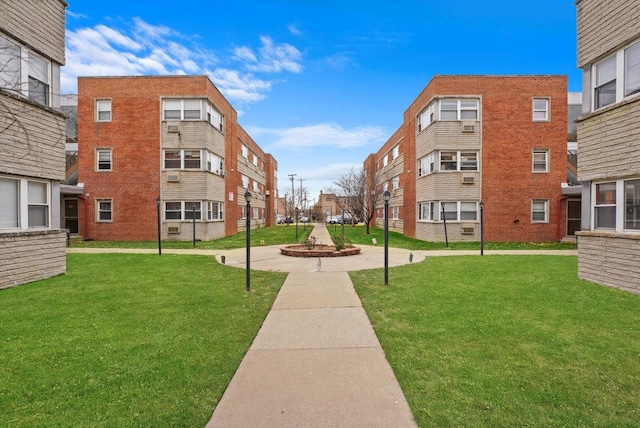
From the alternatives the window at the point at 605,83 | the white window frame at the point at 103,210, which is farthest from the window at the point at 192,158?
the window at the point at 605,83

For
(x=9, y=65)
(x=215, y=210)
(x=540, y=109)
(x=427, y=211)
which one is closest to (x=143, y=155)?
(x=215, y=210)

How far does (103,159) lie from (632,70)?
83.3 feet

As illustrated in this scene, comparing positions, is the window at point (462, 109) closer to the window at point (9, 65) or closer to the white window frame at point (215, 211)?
the white window frame at point (215, 211)

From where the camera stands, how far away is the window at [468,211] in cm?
1981

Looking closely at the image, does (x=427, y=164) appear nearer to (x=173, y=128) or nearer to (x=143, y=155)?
(x=173, y=128)

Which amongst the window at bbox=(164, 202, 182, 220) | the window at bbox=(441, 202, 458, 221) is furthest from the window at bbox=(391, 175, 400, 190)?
the window at bbox=(164, 202, 182, 220)

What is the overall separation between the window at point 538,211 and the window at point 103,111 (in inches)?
1093

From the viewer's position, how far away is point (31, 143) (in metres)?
8.25

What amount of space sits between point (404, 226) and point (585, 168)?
18749 millimetres

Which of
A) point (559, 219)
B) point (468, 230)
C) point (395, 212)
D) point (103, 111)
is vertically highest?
point (103, 111)

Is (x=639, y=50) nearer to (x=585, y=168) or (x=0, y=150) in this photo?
(x=585, y=168)

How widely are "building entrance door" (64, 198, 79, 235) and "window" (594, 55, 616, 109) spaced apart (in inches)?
1105

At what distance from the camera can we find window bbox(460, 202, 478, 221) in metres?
19.8

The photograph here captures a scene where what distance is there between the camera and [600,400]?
10.1 ft
